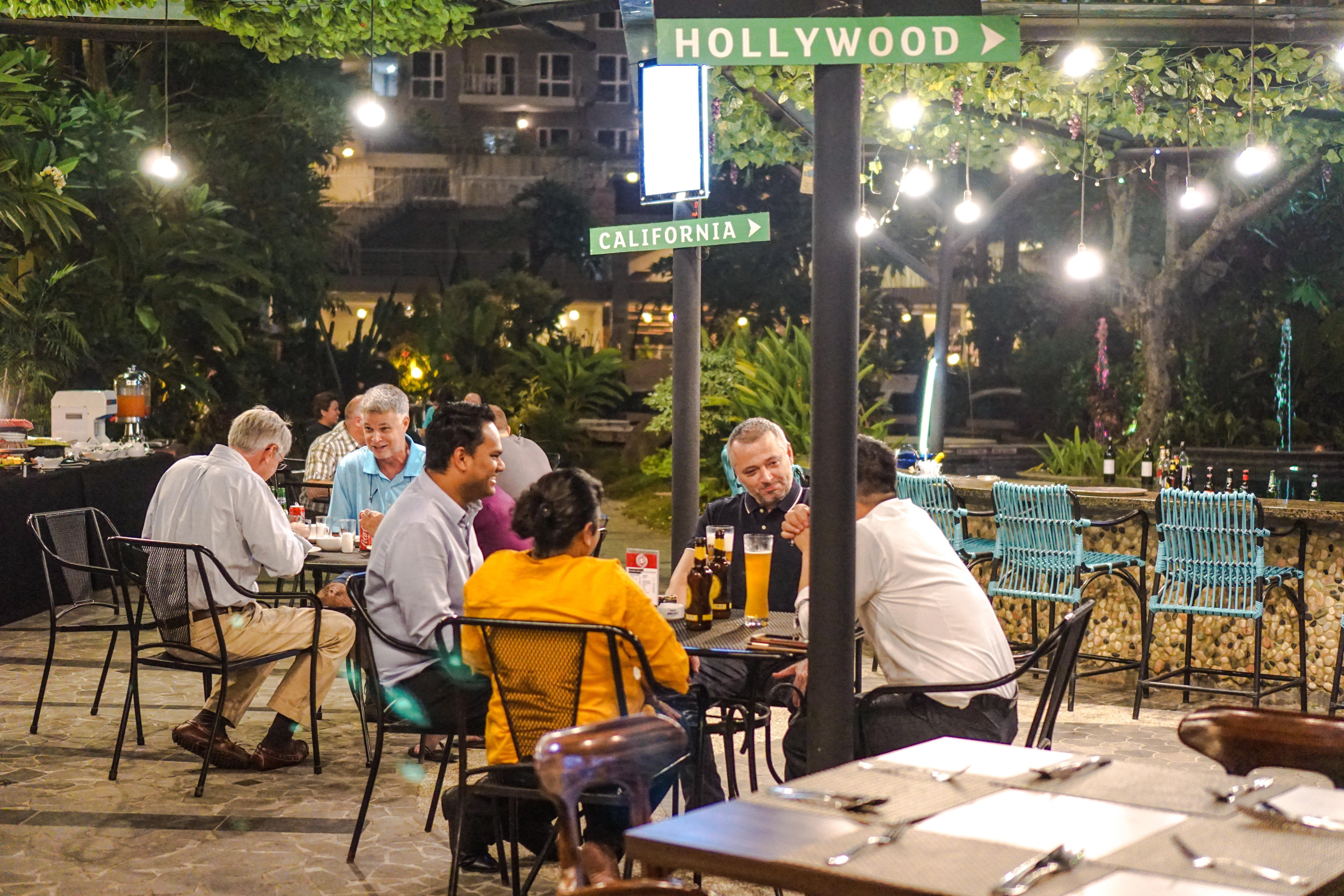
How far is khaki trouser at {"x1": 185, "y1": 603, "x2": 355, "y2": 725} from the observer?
18.3 ft

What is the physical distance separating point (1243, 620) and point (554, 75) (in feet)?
137

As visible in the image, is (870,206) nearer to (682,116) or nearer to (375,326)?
(375,326)

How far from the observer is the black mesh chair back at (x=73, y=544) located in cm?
603

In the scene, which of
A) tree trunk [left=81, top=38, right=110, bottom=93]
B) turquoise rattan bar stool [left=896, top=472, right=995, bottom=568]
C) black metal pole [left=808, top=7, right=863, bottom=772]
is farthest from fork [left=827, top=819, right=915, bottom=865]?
tree trunk [left=81, top=38, right=110, bottom=93]

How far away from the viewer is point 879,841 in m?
2.21

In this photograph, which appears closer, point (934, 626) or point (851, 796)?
point (851, 796)

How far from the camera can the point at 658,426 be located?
14.0 metres

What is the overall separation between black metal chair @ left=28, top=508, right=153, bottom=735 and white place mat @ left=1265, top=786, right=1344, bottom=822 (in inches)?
176

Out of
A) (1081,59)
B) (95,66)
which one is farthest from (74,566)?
(95,66)

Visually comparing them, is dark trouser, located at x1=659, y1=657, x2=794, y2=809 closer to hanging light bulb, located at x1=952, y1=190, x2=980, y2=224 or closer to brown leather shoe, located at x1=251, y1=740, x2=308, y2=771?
brown leather shoe, located at x1=251, y1=740, x2=308, y2=771

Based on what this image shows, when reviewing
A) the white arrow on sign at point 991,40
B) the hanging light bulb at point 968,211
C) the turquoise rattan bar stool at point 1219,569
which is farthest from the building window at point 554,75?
the white arrow on sign at point 991,40

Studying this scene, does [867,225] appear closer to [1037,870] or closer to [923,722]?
[923,722]

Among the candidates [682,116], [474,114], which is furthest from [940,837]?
[474,114]

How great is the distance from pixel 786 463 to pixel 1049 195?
19.3 m
